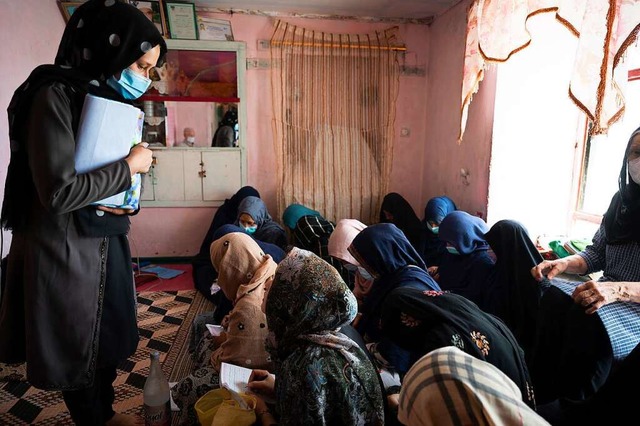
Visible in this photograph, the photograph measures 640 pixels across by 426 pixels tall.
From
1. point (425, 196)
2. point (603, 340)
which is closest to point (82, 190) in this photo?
point (603, 340)

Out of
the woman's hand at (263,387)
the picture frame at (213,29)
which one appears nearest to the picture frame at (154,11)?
the picture frame at (213,29)

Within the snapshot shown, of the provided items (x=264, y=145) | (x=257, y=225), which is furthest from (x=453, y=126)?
(x=257, y=225)

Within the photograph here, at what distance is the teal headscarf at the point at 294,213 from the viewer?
394 cm

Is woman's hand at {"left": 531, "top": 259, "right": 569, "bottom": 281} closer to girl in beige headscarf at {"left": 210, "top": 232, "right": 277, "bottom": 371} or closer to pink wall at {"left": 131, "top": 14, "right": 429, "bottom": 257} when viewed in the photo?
girl in beige headscarf at {"left": 210, "top": 232, "right": 277, "bottom": 371}

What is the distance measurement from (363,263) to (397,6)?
2827 mm

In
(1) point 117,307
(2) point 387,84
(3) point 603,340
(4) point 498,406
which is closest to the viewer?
(4) point 498,406

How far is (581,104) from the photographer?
200 centimetres

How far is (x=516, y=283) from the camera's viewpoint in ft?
6.90

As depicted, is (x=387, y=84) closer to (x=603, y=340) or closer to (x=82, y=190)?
(x=603, y=340)

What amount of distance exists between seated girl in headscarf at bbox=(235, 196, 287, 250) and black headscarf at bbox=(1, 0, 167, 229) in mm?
2396

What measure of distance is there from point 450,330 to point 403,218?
9.11 feet

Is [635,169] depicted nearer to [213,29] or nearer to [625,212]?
[625,212]

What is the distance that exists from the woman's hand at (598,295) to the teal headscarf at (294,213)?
8.54 ft

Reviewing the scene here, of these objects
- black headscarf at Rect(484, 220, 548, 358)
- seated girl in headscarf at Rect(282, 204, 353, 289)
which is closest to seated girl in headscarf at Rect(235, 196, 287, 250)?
seated girl in headscarf at Rect(282, 204, 353, 289)
